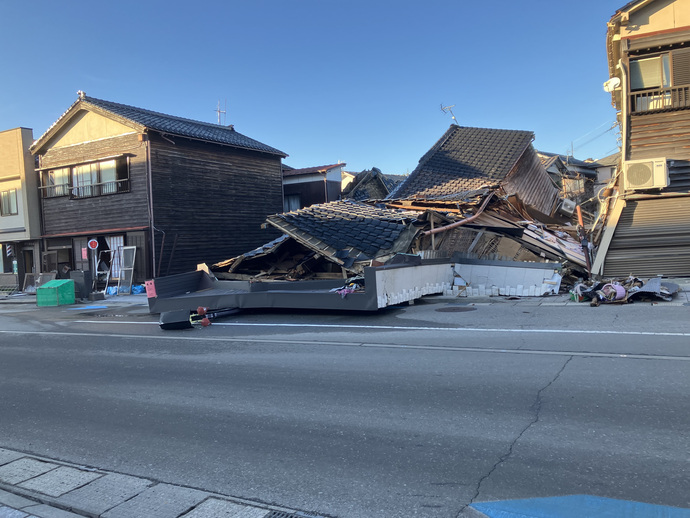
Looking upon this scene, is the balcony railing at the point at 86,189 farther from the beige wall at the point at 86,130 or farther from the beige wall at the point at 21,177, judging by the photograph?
the beige wall at the point at 86,130

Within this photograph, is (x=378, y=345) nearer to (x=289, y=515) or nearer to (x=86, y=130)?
(x=289, y=515)

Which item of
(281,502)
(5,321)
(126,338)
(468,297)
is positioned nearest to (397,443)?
(281,502)

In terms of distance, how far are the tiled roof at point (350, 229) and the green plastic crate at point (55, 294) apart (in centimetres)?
962

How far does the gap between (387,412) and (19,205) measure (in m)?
26.9

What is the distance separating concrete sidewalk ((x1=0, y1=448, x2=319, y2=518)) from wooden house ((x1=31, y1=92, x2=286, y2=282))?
1793 centimetres

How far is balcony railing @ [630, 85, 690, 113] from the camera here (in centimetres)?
1374

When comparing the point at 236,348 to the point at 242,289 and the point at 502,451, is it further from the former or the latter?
the point at 502,451

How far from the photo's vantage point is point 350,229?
45.8 feet

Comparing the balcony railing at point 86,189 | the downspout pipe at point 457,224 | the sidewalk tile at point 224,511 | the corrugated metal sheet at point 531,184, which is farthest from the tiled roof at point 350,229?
the balcony railing at point 86,189

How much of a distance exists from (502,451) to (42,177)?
88.9ft

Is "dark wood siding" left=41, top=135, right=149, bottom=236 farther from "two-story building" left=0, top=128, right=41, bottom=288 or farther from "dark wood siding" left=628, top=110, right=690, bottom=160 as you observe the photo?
"dark wood siding" left=628, top=110, right=690, bottom=160

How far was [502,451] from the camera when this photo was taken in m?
4.04

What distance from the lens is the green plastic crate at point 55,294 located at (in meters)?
19.0

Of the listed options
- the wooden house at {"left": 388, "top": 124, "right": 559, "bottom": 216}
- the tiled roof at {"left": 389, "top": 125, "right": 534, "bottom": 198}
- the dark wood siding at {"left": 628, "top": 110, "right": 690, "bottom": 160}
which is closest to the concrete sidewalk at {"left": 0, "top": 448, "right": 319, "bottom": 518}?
the dark wood siding at {"left": 628, "top": 110, "right": 690, "bottom": 160}
